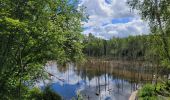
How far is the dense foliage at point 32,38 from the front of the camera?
19984mm

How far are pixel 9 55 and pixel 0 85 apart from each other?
234 centimetres

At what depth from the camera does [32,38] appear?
22.2 metres

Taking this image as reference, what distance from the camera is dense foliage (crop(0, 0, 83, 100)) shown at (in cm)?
1998

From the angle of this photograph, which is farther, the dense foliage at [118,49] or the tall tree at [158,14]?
the dense foliage at [118,49]

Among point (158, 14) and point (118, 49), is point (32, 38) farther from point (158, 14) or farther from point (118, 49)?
point (118, 49)

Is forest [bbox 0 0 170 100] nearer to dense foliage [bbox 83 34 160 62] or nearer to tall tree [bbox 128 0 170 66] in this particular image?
tall tree [bbox 128 0 170 66]

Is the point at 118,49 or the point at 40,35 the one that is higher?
the point at 118,49

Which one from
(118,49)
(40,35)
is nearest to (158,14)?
(40,35)

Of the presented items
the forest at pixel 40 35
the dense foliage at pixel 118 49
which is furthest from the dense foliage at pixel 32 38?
the dense foliage at pixel 118 49

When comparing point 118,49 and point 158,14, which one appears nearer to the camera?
point 158,14

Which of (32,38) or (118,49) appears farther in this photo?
(118,49)

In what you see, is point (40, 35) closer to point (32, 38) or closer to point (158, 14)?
point (32, 38)

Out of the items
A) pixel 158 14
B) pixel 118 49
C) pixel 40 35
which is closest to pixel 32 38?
pixel 40 35

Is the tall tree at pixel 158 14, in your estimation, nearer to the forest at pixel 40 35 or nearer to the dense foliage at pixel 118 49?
the forest at pixel 40 35
